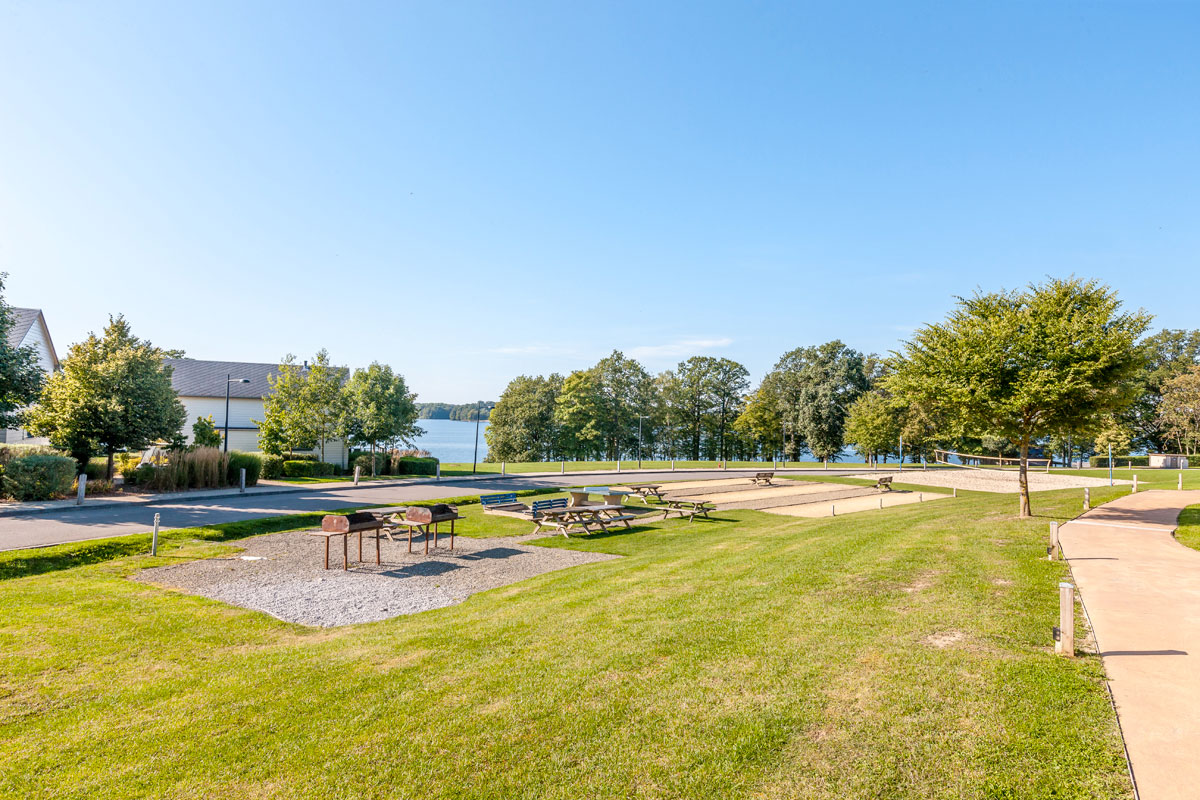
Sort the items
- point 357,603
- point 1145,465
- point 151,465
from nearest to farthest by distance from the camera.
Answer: point 357,603, point 151,465, point 1145,465

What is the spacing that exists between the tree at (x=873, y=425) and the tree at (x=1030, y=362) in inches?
1698

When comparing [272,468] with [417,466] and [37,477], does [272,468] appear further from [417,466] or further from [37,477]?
[37,477]

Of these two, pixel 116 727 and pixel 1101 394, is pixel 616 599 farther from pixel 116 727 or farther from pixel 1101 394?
pixel 1101 394

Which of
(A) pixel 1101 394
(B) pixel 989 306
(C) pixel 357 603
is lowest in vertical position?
(C) pixel 357 603

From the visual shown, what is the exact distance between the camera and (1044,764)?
14.1ft

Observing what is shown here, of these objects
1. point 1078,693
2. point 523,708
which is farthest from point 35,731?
point 1078,693

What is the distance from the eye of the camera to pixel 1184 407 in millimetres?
57344

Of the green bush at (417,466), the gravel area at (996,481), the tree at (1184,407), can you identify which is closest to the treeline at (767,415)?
the tree at (1184,407)

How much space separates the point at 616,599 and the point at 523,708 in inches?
155

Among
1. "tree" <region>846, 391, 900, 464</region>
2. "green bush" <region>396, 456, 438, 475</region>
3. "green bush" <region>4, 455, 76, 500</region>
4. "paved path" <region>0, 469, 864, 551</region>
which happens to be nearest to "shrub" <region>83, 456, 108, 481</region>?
"green bush" <region>4, 455, 76, 500</region>

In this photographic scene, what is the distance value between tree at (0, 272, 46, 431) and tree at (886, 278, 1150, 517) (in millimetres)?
28313

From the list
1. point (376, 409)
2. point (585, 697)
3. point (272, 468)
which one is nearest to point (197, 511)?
point (272, 468)

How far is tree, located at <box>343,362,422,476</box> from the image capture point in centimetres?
3925

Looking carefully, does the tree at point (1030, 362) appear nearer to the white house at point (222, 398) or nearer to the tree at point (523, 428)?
the white house at point (222, 398)
